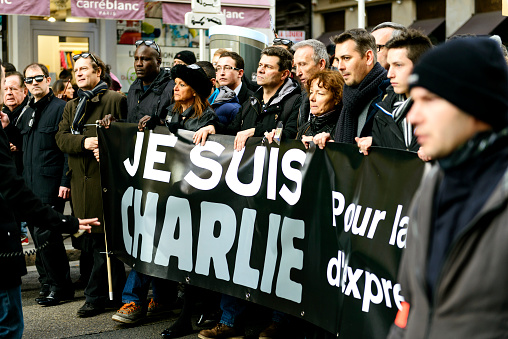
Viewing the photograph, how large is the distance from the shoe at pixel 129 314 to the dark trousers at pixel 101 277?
40 centimetres

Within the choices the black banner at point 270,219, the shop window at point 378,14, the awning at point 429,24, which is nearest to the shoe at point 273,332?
the black banner at point 270,219

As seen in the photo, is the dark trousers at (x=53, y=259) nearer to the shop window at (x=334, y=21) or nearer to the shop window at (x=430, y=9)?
the shop window at (x=430, y=9)

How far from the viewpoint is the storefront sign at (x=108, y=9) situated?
41.6ft

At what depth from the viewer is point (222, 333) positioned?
5.55 m

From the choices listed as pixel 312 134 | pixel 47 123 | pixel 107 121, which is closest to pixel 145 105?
pixel 107 121

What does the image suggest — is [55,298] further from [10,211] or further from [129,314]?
[10,211]

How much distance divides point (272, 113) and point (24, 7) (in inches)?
295

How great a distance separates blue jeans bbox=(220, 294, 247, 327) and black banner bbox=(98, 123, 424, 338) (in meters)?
0.20

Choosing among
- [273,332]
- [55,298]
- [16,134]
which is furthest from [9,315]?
[16,134]

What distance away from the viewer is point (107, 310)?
6578 millimetres

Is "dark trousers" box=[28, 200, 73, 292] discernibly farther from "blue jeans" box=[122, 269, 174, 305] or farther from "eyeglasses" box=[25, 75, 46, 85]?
"eyeglasses" box=[25, 75, 46, 85]

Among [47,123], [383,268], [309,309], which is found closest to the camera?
[383,268]

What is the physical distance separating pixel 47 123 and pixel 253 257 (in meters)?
3.01

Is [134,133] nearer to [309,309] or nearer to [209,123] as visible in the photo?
[209,123]
